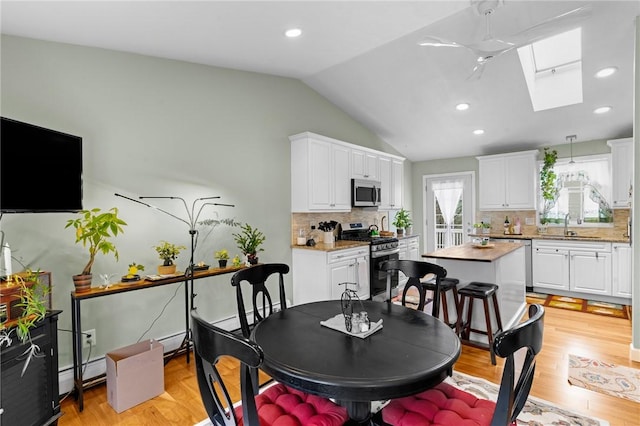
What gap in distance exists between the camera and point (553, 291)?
17.0ft

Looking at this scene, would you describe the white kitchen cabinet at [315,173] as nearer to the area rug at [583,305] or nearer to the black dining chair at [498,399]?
the black dining chair at [498,399]

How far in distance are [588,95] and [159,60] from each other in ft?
16.8

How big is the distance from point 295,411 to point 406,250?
456cm

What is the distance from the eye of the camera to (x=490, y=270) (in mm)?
3443

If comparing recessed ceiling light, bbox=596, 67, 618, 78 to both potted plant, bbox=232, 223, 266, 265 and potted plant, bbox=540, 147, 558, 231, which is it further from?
potted plant, bbox=232, 223, 266, 265

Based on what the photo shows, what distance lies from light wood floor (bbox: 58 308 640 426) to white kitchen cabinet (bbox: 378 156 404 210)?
296 centimetres

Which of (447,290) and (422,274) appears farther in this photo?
(447,290)

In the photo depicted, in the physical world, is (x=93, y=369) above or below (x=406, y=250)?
below

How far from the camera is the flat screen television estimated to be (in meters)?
1.97

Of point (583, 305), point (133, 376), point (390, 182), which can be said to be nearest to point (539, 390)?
point (583, 305)

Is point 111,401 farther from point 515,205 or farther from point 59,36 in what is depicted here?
point 515,205

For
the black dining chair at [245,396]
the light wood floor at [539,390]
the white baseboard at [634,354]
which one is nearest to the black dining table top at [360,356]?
the black dining chair at [245,396]

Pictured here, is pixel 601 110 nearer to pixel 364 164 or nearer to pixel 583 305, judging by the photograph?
pixel 583 305

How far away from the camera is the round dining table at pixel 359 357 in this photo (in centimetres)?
126
